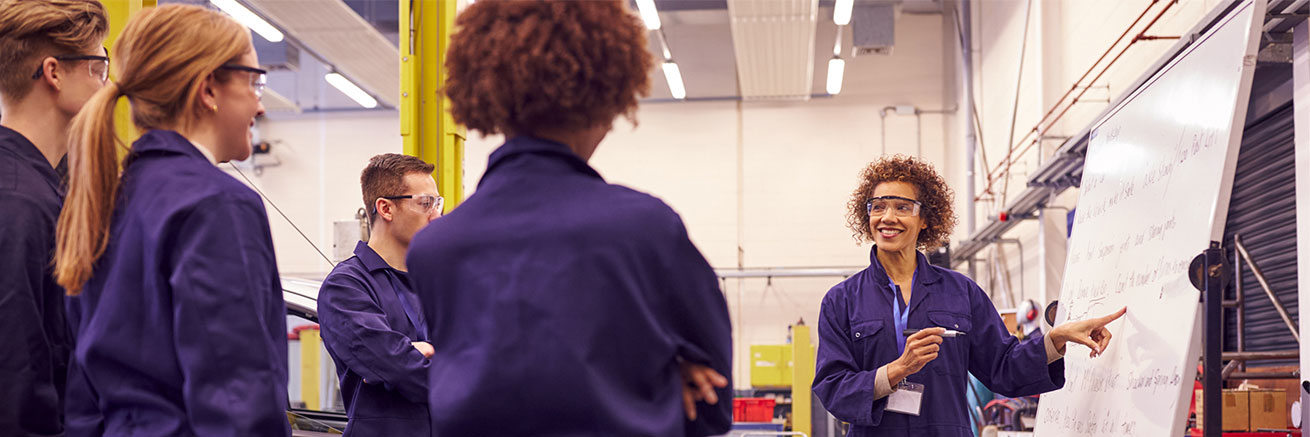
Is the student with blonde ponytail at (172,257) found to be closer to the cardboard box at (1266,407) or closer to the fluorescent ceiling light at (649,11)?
the cardboard box at (1266,407)

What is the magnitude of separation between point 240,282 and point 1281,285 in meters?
5.33

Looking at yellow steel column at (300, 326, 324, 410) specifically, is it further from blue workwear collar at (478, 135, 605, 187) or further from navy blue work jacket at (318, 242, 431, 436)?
blue workwear collar at (478, 135, 605, 187)

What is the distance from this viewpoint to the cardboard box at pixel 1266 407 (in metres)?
4.06

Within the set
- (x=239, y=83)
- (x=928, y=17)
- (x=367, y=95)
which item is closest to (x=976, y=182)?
(x=928, y=17)

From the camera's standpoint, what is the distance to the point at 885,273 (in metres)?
3.06

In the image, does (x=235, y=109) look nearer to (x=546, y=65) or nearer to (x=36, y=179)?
(x=36, y=179)

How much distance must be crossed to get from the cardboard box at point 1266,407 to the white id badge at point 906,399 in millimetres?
2108

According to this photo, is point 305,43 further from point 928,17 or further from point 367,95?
point 928,17

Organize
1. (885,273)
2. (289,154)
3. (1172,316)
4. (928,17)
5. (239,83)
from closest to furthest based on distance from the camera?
(239,83), (1172,316), (885,273), (289,154), (928,17)

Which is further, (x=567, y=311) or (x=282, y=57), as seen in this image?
(x=282, y=57)

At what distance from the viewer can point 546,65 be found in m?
1.33

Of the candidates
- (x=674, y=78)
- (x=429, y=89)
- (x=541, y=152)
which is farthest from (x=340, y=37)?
(x=541, y=152)

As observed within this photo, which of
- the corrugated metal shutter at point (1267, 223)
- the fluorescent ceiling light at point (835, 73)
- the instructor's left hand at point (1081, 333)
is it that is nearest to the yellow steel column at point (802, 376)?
the corrugated metal shutter at point (1267, 223)

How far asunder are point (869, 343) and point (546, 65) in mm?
1843
